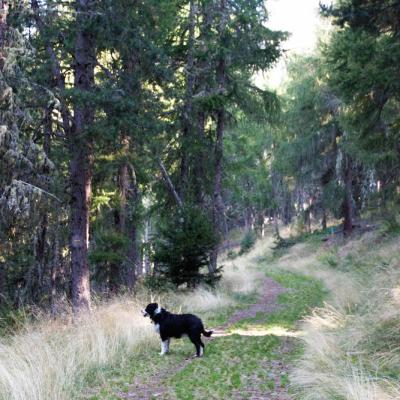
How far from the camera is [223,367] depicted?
26.3ft

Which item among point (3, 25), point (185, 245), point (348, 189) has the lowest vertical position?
point (185, 245)

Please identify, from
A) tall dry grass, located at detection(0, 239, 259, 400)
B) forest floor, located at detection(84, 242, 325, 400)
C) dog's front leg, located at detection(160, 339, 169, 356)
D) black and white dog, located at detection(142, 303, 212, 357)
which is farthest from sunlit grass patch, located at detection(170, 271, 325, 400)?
tall dry grass, located at detection(0, 239, 259, 400)

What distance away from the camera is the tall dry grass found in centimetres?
624

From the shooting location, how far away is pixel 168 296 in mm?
15297

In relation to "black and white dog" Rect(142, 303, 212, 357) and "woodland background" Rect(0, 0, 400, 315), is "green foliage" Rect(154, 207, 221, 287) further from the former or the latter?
"black and white dog" Rect(142, 303, 212, 357)

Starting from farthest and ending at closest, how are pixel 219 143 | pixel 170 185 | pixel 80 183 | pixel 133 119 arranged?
pixel 219 143 < pixel 170 185 < pixel 80 183 < pixel 133 119

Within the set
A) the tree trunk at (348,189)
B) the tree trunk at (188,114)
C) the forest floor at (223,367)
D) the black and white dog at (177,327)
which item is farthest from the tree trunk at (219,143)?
the tree trunk at (348,189)

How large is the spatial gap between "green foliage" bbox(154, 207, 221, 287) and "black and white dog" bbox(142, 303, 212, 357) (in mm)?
A: 6557

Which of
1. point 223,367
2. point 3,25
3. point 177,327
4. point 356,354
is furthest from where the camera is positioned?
point 3,25

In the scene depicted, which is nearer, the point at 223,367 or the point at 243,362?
the point at 223,367

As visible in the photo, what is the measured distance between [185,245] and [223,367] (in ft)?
25.9

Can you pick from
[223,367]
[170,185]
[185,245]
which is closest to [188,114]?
[170,185]

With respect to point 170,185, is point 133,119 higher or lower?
higher

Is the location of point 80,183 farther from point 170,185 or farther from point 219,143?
point 219,143
